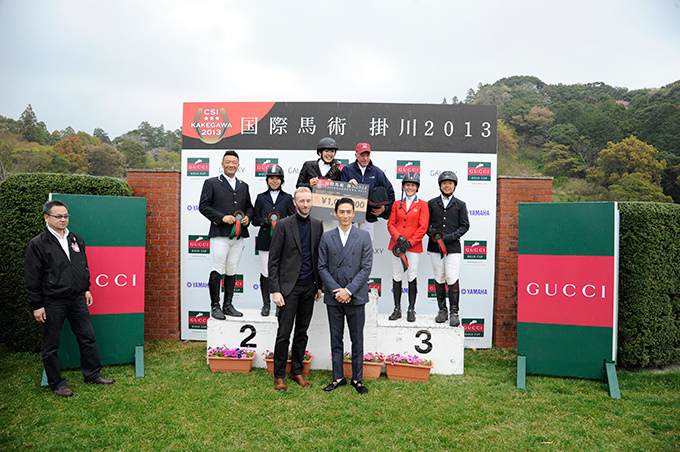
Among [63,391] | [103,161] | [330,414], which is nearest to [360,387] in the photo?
[330,414]

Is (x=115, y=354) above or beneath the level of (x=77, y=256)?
beneath

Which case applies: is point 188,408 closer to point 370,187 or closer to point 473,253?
point 370,187

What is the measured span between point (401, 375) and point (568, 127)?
4397cm

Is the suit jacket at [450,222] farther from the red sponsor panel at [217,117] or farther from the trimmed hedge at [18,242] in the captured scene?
the trimmed hedge at [18,242]

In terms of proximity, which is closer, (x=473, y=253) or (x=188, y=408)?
(x=188, y=408)

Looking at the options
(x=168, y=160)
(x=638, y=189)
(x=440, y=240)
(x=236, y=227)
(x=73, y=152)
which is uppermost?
(x=73, y=152)

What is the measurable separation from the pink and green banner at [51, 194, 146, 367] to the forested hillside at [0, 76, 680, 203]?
34.5m

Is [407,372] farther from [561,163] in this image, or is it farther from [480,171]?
[561,163]

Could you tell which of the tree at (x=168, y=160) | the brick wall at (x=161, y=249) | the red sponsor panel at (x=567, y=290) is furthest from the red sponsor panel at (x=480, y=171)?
the tree at (x=168, y=160)

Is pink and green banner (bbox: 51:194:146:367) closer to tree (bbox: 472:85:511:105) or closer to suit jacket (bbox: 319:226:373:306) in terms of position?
suit jacket (bbox: 319:226:373:306)

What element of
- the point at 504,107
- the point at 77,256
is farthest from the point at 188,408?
the point at 504,107

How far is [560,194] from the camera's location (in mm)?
34844

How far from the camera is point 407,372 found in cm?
448

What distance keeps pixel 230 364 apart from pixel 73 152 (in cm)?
4601
